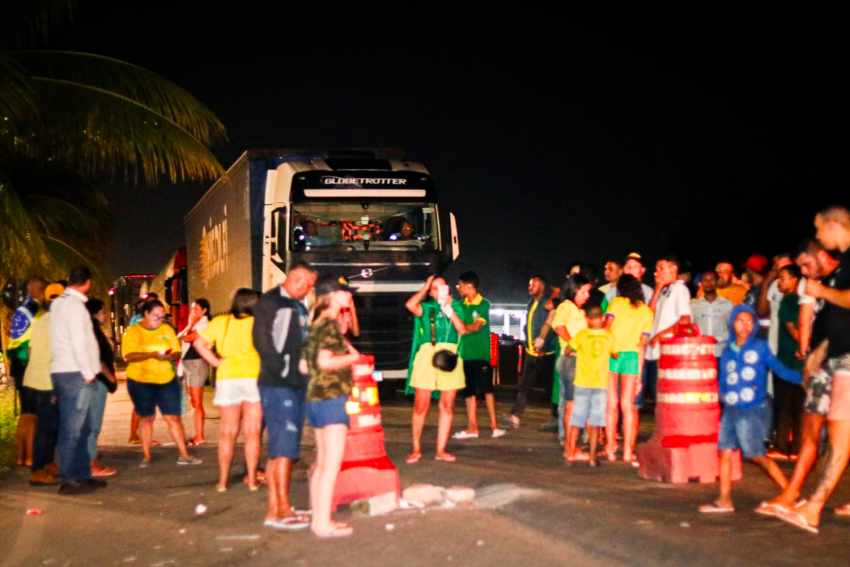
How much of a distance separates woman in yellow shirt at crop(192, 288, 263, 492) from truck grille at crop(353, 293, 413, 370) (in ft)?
31.7

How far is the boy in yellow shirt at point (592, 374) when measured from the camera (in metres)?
11.7

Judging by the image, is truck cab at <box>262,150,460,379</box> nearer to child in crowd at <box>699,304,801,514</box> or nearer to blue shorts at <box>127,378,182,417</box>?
blue shorts at <box>127,378,182,417</box>

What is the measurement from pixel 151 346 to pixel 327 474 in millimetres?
5106

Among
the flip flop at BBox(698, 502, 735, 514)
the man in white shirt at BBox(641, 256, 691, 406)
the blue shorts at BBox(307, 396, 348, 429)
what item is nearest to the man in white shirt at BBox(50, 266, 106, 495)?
the blue shorts at BBox(307, 396, 348, 429)

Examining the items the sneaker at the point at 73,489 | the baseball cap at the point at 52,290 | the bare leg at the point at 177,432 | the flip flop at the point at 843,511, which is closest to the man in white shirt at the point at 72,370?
the sneaker at the point at 73,489

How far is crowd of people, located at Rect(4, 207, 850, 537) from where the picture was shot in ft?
27.6

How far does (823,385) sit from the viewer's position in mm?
8453

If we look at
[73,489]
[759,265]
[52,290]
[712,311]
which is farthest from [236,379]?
[759,265]

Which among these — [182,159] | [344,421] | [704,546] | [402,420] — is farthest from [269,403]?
[402,420]

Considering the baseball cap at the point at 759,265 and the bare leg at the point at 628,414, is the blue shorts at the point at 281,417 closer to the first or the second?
the bare leg at the point at 628,414

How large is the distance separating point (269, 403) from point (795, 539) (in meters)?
3.71

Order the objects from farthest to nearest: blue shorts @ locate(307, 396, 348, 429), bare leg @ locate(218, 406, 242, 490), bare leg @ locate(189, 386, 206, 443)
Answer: bare leg @ locate(189, 386, 206, 443) → bare leg @ locate(218, 406, 242, 490) → blue shorts @ locate(307, 396, 348, 429)

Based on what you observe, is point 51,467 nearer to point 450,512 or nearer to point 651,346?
point 450,512

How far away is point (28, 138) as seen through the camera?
15.2 m
